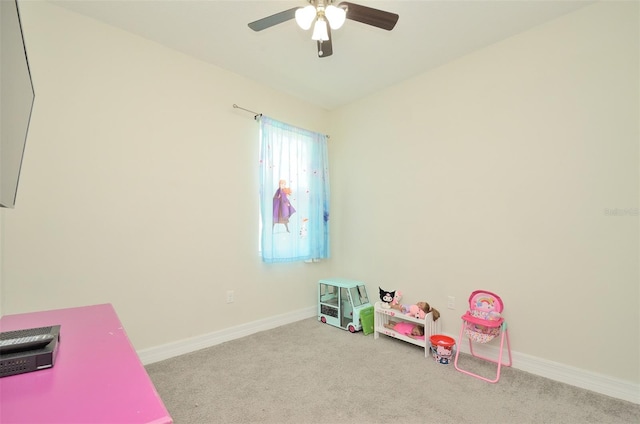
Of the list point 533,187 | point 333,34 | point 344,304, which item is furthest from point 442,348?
point 333,34

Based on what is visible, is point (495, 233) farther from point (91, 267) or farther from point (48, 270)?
point (48, 270)

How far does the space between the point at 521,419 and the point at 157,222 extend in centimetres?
270

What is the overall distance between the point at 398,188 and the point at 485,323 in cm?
139

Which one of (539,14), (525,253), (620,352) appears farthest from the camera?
(525,253)

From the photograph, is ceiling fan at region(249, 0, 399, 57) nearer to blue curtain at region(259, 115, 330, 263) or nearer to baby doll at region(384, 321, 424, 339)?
blue curtain at region(259, 115, 330, 263)

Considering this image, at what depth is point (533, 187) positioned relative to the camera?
84.4 inches

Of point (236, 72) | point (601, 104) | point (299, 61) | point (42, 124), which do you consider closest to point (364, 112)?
point (299, 61)

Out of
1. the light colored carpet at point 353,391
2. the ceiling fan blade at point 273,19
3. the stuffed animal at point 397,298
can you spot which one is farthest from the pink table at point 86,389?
the stuffed animal at point 397,298

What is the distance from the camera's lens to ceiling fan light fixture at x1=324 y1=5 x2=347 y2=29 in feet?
5.29

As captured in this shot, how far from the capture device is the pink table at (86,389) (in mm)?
642

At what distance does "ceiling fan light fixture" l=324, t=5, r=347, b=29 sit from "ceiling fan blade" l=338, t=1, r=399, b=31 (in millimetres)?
39

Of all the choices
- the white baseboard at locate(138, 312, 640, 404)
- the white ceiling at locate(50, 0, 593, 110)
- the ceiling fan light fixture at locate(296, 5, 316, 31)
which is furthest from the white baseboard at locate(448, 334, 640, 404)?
the ceiling fan light fixture at locate(296, 5, 316, 31)

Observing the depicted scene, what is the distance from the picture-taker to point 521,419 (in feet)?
5.28

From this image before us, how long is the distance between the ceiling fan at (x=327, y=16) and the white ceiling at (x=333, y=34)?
0.31 meters
